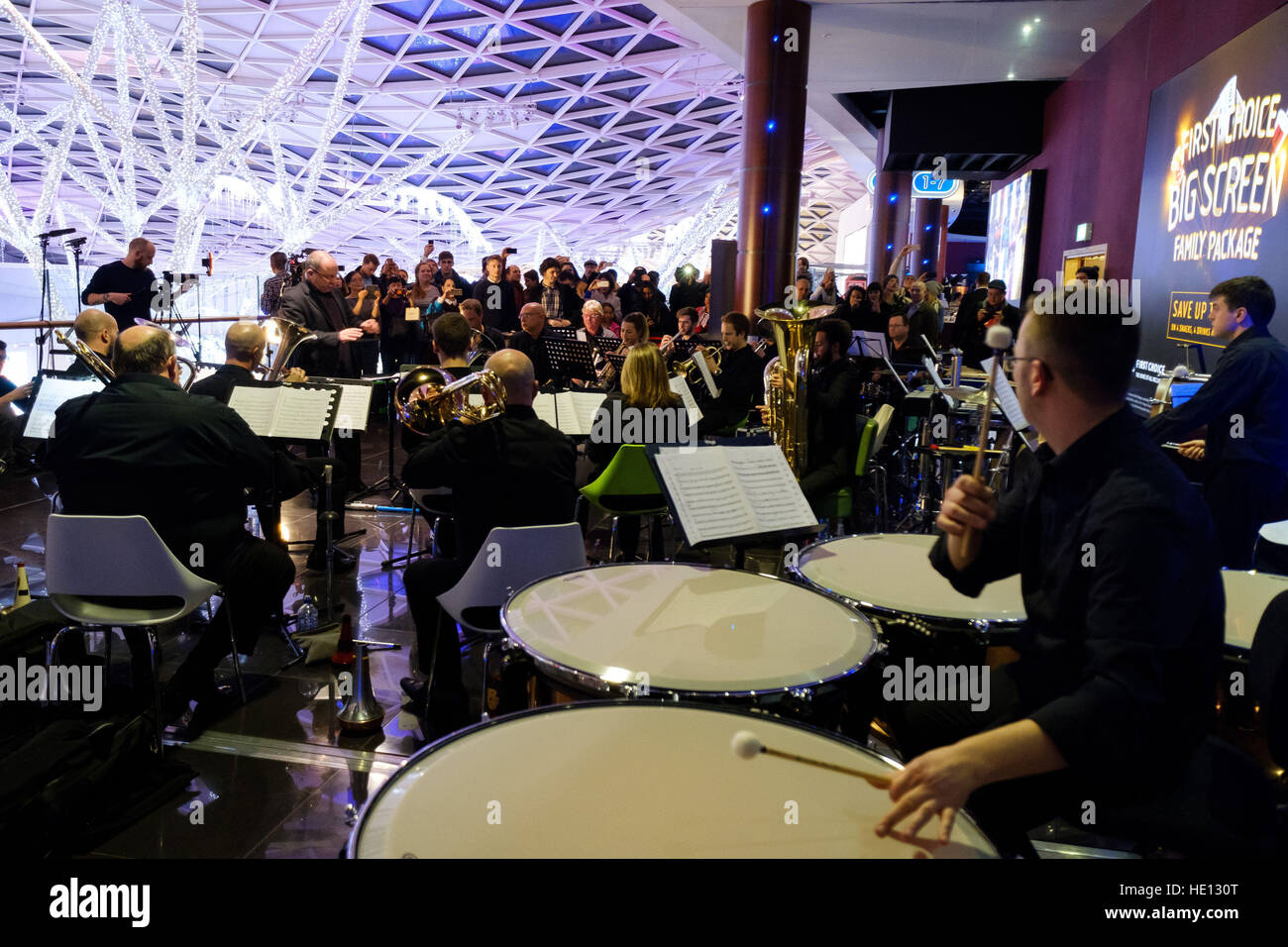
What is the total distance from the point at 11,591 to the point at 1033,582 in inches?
197

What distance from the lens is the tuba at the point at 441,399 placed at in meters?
3.79

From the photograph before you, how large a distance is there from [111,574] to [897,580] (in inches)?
104

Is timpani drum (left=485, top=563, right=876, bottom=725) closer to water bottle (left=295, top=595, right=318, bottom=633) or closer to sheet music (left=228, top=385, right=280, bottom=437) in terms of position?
water bottle (left=295, top=595, right=318, bottom=633)

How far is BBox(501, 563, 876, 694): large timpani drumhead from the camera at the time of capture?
6.25ft

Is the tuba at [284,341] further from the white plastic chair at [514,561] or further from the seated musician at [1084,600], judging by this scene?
the seated musician at [1084,600]

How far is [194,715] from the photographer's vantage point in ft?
11.4

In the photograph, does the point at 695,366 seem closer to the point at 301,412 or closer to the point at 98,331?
the point at 301,412

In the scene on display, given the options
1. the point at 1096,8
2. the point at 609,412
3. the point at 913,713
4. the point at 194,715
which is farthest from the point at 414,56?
→ the point at 913,713

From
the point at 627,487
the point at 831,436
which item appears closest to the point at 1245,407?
the point at 831,436

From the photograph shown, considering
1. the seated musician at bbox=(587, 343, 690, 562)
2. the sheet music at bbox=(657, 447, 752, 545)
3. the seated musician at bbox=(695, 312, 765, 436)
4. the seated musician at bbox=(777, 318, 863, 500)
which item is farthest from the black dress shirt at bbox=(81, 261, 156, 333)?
the sheet music at bbox=(657, 447, 752, 545)

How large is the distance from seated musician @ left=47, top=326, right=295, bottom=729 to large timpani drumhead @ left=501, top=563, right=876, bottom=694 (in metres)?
1.64

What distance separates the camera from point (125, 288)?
7617 millimetres

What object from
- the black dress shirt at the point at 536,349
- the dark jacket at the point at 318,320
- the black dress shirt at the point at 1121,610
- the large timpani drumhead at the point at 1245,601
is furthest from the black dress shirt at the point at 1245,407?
the dark jacket at the point at 318,320

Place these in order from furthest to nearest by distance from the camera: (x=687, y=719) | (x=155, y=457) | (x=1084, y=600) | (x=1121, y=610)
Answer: (x=155, y=457)
(x=687, y=719)
(x=1084, y=600)
(x=1121, y=610)
